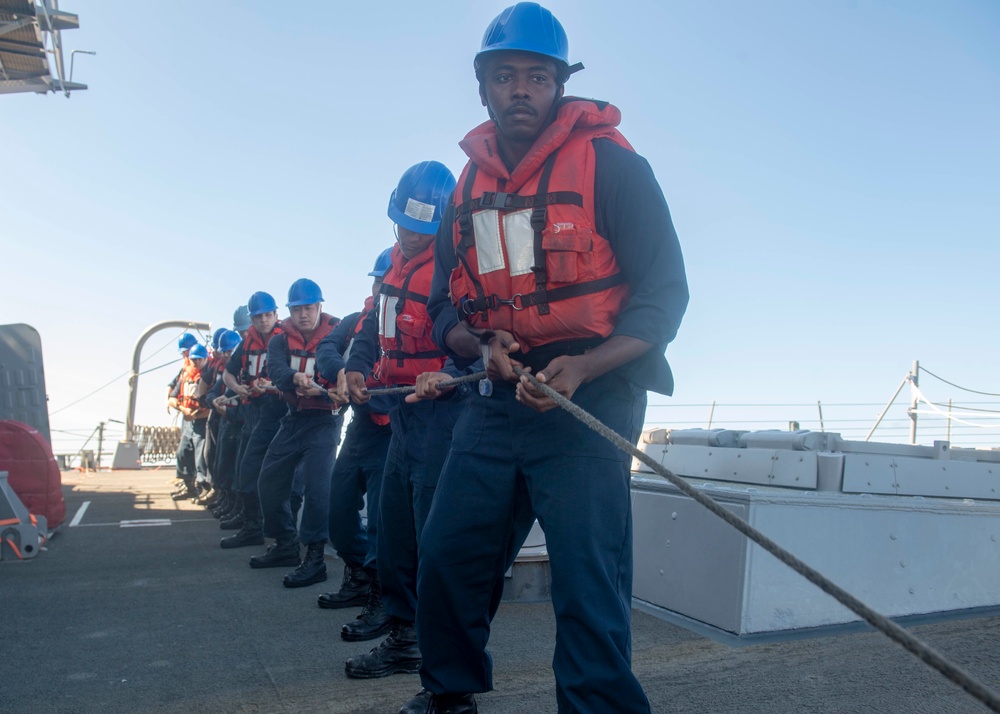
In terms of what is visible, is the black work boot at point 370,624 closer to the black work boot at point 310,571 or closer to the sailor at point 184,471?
the black work boot at point 310,571

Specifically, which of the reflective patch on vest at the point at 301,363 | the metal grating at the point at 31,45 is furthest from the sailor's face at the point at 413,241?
the metal grating at the point at 31,45

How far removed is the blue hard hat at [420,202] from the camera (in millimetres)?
3994

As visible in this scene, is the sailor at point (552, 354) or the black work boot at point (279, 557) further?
the black work boot at point (279, 557)

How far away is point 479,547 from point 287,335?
15.1ft

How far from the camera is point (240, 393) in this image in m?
8.04

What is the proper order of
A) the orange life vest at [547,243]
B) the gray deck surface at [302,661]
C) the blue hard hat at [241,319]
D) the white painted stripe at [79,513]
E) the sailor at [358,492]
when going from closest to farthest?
the orange life vest at [547,243] < the gray deck surface at [302,661] < the sailor at [358,492] < the white painted stripe at [79,513] < the blue hard hat at [241,319]

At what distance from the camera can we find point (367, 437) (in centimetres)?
467

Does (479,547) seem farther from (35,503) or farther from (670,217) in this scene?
(35,503)

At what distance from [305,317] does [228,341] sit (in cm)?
566

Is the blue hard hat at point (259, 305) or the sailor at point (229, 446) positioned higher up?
the blue hard hat at point (259, 305)

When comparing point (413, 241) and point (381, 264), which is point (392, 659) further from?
point (381, 264)

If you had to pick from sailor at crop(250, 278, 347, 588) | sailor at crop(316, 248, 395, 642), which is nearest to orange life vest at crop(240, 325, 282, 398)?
sailor at crop(250, 278, 347, 588)

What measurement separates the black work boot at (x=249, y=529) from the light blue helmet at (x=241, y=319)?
4522 mm

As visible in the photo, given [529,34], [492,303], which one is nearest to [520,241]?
[492,303]
